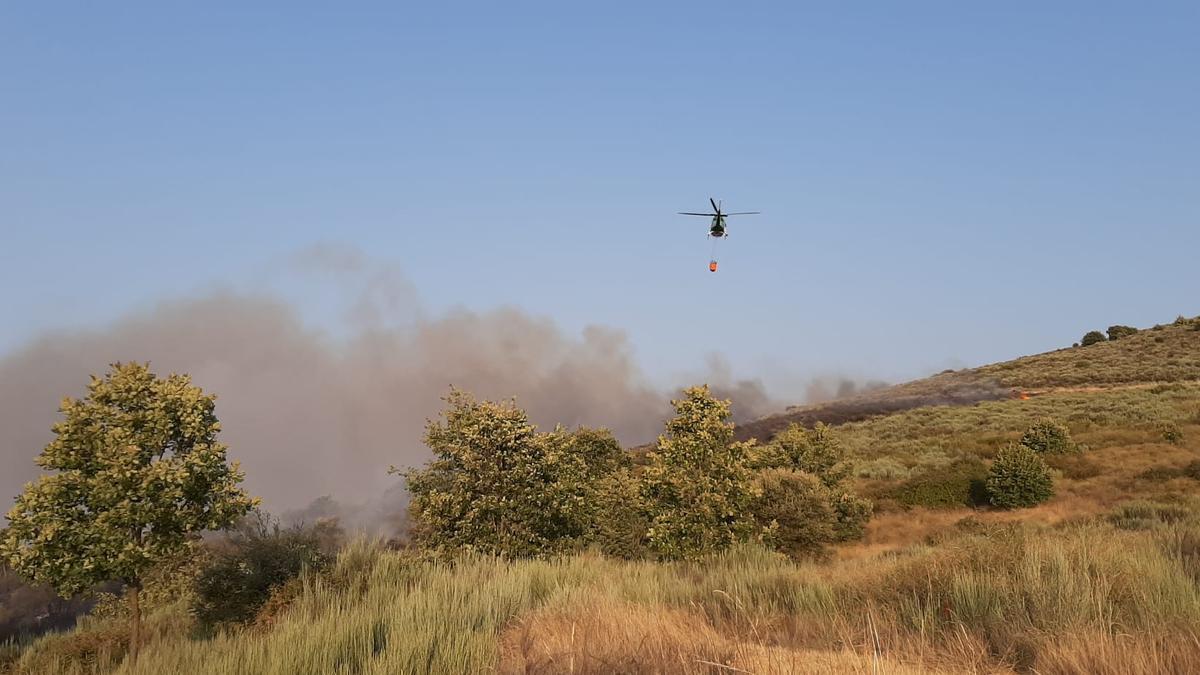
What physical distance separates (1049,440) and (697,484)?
30.8 metres

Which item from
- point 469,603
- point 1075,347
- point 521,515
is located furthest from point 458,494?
point 1075,347

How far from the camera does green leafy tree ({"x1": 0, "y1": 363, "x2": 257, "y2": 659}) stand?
13.7m

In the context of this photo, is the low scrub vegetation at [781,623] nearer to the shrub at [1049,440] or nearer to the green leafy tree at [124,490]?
the green leafy tree at [124,490]

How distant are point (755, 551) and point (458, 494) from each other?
353 inches

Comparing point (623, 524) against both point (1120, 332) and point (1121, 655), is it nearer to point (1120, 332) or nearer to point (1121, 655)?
point (1121, 655)

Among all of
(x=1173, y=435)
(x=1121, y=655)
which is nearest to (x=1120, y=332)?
(x=1173, y=435)

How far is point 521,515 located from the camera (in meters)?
19.1

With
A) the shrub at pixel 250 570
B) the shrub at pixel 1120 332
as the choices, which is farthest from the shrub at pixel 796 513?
the shrub at pixel 1120 332

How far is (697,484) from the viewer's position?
19.1 m

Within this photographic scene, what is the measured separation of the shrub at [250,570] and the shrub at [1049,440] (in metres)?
40.0

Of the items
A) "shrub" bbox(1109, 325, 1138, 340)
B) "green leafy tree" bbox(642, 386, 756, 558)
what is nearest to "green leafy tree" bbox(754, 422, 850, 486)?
"green leafy tree" bbox(642, 386, 756, 558)

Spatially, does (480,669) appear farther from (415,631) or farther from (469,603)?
(469,603)

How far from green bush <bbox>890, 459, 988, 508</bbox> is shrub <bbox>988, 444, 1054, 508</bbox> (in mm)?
1509

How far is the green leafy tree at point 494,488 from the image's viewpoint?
18.6m
